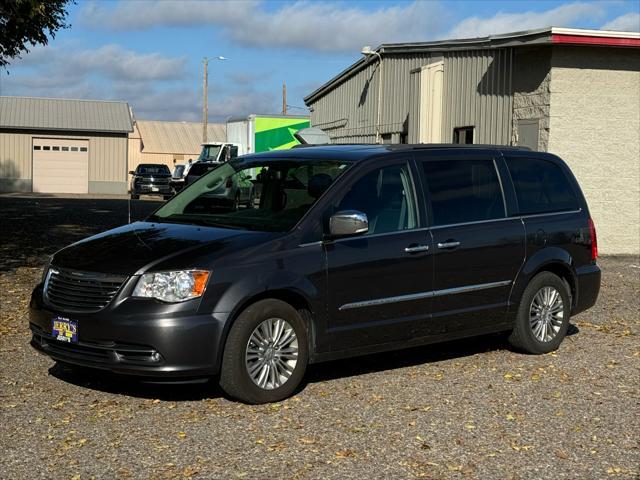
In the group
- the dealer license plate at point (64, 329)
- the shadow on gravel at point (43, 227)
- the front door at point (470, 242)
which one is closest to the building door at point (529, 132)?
the shadow on gravel at point (43, 227)

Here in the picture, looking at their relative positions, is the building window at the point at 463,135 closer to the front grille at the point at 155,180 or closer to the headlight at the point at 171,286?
the headlight at the point at 171,286

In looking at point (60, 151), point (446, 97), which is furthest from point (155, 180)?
point (446, 97)

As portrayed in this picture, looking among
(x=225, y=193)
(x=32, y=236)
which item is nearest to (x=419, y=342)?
(x=225, y=193)

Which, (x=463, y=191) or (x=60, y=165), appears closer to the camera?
(x=463, y=191)

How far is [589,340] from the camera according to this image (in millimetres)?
9742

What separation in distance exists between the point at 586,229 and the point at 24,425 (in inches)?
215

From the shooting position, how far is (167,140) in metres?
79.2

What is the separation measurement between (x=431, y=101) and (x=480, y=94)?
5.69ft

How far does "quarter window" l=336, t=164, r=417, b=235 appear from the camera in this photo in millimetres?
7465

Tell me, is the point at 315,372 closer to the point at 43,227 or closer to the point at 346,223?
the point at 346,223

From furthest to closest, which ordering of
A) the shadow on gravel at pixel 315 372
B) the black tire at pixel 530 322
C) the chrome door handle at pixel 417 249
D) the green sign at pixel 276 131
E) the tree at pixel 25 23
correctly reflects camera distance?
the green sign at pixel 276 131, the tree at pixel 25 23, the black tire at pixel 530 322, the chrome door handle at pixel 417 249, the shadow on gravel at pixel 315 372

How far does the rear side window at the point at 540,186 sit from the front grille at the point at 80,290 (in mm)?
3860

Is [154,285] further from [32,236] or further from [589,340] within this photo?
[32,236]

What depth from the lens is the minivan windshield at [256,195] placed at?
732 centimetres
